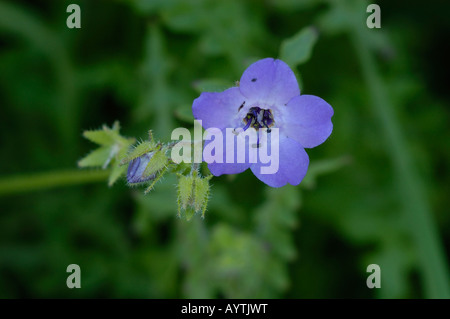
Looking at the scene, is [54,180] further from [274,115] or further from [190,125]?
[274,115]

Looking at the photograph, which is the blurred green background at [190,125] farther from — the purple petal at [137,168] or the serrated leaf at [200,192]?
the serrated leaf at [200,192]

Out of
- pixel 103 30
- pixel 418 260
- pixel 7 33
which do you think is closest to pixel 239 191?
pixel 418 260

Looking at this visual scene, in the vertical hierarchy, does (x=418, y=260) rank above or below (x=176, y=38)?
below

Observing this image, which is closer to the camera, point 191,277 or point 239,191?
point 191,277

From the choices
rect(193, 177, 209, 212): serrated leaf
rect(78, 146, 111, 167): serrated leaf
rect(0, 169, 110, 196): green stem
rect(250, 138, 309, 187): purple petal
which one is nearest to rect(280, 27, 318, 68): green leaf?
rect(250, 138, 309, 187): purple petal

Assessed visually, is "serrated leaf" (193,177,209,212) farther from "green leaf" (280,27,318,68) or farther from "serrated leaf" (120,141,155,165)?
"green leaf" (280,27,318,68)

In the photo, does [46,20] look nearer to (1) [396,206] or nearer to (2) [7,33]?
(2) [7,33]

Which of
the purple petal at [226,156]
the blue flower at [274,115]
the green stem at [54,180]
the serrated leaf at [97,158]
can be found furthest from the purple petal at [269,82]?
the green stem at [54,180]

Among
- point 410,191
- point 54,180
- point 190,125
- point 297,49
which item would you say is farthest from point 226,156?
point 190,125
